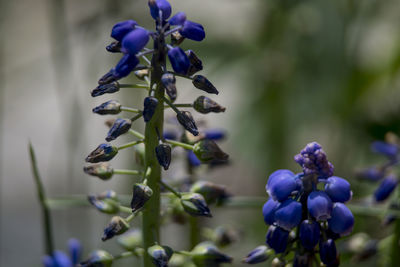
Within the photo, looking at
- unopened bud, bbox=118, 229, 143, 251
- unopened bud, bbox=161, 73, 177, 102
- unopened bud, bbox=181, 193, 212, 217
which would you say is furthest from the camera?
unopened bud, bbox=118, 229, 143, 251

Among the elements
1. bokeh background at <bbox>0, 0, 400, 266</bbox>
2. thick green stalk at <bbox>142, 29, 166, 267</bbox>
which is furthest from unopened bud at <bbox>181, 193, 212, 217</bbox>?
bokeh background at <bbox>0, 0, 400, 266</bbox>

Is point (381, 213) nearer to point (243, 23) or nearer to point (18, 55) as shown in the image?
point (243, 23)

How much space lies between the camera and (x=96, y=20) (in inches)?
104

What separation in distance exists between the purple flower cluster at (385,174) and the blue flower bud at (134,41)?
79 cm

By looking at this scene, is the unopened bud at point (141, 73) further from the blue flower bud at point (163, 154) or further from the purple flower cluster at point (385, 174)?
the purple flower cluster at point (385, 174)

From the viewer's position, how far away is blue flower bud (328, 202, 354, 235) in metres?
1.22

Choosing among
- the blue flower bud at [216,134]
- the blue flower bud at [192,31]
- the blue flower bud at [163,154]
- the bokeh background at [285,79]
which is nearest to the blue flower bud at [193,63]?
the blue flower bud at [192,31]

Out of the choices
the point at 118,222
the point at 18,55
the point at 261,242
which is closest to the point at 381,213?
the point at 118,222

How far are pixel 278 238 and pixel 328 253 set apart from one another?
0.31ft

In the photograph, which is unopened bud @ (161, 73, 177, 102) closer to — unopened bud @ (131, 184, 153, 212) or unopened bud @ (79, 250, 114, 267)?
unopened bud @ (131, 184, 153, 212)

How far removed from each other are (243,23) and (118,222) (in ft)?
8.88

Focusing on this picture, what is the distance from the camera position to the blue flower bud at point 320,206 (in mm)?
1203

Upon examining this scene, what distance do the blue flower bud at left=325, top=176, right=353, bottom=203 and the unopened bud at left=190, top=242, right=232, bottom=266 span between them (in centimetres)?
30

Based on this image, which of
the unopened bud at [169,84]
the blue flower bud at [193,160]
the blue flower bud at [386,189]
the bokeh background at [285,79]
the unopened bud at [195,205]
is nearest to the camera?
the unopened bud at [169,84]
